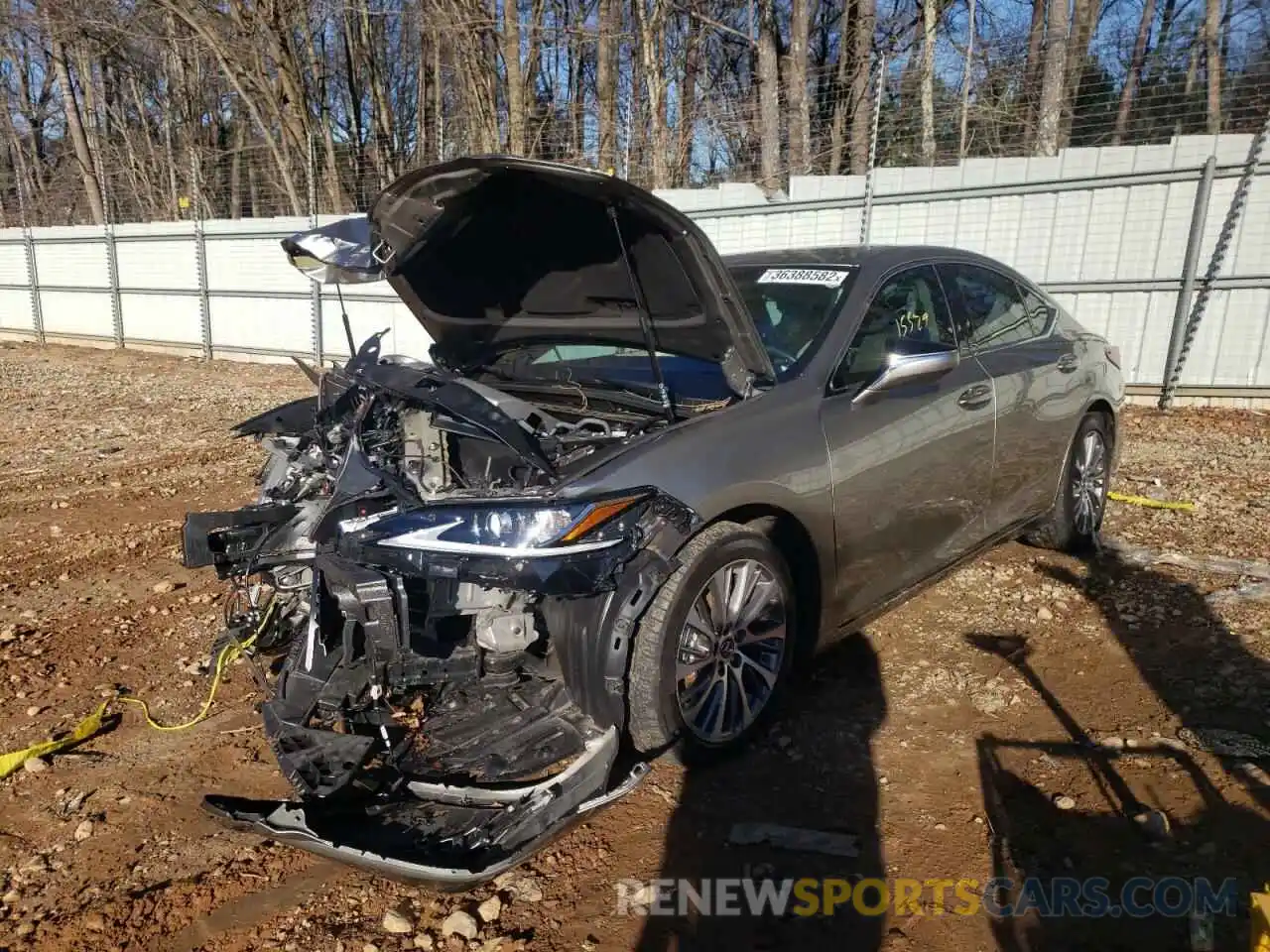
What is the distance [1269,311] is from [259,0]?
781 inches

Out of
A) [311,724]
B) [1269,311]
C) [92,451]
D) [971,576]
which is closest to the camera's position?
[311,724]

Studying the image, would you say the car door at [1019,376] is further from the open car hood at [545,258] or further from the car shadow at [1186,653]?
the open car hood at [545,258]

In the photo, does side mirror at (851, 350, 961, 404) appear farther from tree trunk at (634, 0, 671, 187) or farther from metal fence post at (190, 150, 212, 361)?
metal fence post at (190, 150, 212, 361)

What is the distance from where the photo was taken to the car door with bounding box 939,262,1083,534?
12.9ft

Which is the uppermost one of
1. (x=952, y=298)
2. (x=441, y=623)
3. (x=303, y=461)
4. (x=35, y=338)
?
(x=952, y=298)

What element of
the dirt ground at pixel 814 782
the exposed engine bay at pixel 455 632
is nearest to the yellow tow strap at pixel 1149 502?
the dirt ground at pixel 814 782

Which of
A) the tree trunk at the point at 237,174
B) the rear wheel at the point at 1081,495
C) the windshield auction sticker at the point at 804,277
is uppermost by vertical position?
the tree trunk at the point at 237,174


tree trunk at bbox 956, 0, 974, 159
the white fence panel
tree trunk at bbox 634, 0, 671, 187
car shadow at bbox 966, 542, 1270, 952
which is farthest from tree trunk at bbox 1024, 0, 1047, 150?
car shadow at bbox 966, 542, 1270, 952

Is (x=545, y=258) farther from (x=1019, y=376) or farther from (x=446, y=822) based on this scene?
(x=1019, y=376)

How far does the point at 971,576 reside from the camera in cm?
454

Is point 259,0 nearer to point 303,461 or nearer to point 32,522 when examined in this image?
point 32,522

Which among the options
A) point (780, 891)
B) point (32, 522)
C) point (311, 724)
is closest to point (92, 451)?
point (32, 522)

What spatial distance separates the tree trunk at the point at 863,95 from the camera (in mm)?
11370

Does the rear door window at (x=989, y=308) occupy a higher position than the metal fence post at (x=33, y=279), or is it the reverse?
the rear door window at (x=989, y=308)
